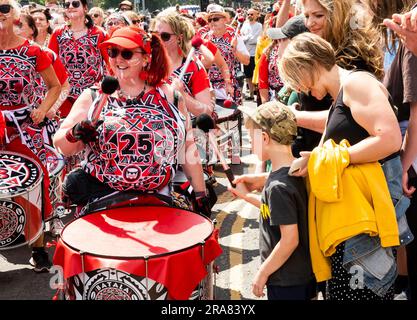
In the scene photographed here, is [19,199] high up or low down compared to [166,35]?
down

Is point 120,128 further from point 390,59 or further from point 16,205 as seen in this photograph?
point 390,59

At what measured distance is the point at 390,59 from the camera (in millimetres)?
3623

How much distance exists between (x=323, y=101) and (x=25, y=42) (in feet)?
9.09

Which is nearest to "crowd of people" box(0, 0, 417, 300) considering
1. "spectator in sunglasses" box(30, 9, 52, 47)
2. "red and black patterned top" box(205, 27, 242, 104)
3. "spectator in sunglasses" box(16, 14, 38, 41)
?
"spectator in sunglasses" box(16, 14, 38, 41)

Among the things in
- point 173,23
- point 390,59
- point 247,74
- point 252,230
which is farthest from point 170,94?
point 247,74

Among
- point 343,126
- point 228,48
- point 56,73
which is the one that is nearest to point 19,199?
point 56,73

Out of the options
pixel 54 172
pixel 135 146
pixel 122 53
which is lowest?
pixel 54 172

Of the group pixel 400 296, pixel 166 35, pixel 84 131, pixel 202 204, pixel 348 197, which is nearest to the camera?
pixel 348 197

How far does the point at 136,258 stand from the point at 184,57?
3.26 m

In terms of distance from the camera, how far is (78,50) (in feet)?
23.4

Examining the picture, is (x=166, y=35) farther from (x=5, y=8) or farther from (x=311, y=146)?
(x=311, y=146)

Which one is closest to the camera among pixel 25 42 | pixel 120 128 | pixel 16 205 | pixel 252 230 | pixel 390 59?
pixel 120 128

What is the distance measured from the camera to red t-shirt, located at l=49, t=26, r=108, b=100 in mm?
7098

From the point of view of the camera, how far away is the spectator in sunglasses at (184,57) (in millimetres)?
5387
